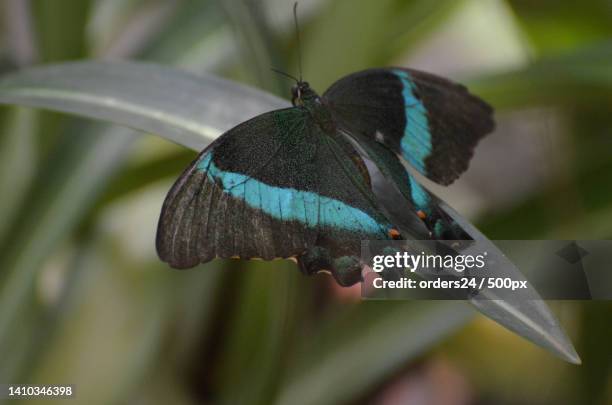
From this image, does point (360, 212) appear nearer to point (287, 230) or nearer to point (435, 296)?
point (287, 230)

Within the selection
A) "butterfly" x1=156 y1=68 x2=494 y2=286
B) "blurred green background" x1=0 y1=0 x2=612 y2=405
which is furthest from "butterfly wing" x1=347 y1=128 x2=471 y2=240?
"blurred green background" x1=0 y1=0 x2=612 y2=405

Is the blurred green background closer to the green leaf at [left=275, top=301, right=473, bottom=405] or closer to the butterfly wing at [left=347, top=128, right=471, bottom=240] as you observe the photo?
the green leaf at [left=275, top=301, right=473, bottom=405]

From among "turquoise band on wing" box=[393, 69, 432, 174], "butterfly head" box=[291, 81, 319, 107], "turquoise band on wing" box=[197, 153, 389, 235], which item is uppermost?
"butterfly head" box=[291, 81, 319, 107]

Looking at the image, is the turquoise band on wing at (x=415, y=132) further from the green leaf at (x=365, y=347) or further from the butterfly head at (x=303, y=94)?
the green leaf at (x=365, y=347)

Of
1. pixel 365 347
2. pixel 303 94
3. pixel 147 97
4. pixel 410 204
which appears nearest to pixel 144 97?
pixel 147 97

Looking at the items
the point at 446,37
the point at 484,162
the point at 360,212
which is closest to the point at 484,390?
the point at 484,162

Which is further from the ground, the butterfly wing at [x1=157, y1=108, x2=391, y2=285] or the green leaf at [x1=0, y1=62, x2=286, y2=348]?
the green leaf at [x1=0, y1=62, x2=286, y2=348]
